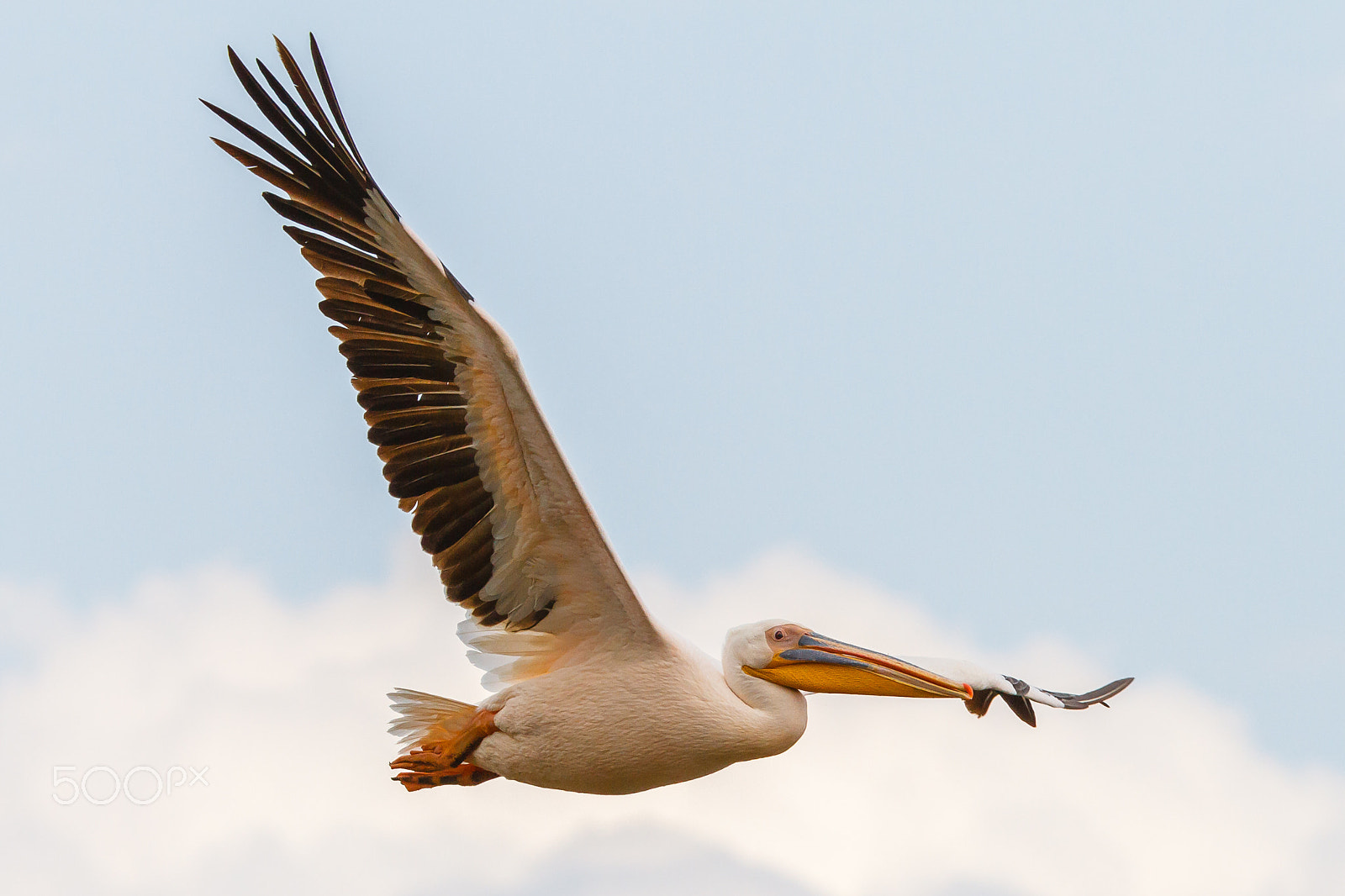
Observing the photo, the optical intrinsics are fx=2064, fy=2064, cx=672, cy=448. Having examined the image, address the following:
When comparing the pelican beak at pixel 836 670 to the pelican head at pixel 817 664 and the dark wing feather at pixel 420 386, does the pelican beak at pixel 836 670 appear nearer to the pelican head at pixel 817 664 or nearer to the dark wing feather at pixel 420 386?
the pelican head at pixel 817 664

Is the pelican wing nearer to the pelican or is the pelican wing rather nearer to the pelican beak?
the pelican

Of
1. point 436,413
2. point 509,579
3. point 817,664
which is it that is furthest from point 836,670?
point 436,413

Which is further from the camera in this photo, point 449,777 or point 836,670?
point 449,777

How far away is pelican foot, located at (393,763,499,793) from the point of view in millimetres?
11398

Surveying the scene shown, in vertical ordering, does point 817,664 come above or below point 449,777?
above

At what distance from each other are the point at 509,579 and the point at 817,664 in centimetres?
175

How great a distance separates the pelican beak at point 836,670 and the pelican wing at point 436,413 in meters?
0.73

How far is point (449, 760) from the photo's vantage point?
11.3 meters

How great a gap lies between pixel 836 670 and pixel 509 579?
1.85 meters

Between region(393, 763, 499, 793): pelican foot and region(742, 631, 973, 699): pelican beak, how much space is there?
158cm

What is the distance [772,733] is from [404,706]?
6.84 ft

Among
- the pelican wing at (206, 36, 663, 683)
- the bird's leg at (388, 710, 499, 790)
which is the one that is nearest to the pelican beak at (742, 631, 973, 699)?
the pelican wing at (206, 36, 663, 683)

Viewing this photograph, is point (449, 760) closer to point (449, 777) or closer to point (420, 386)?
point (449, 777)

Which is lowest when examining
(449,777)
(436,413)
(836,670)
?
(449,777)
